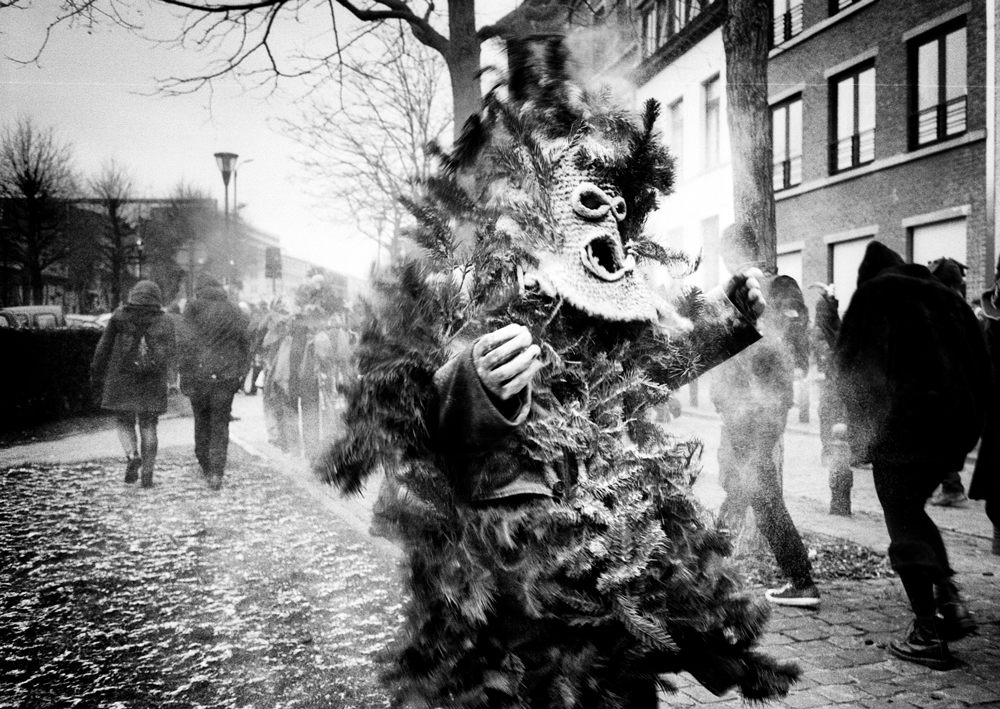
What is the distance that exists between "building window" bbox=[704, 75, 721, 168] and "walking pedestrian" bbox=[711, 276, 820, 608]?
A: 100 cm

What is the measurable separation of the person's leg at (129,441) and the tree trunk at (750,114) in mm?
3304

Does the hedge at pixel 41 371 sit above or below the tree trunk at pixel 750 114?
below

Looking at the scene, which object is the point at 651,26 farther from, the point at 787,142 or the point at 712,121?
the point at 787,142

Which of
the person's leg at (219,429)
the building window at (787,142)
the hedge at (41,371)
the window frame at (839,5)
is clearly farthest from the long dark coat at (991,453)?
the hedge at (41,371)

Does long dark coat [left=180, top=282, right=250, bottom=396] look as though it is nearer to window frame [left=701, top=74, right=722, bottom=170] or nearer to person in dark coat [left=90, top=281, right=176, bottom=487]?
person in dark coat [left=90, top=281, right=176, bottom=487]

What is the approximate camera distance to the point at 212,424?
2.97 meters

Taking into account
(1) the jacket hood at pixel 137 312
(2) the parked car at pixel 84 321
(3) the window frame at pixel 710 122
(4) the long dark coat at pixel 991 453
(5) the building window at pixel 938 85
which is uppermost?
(5) the building window at pixel 938 85

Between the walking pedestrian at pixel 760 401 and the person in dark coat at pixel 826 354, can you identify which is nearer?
the walking pedestrian at pixel 760 401

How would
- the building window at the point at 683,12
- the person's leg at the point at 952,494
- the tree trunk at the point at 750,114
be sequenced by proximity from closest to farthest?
the building window at the point at 683,12, the tree trunk at the point at 750,114, the person's leg at the point at 952,494

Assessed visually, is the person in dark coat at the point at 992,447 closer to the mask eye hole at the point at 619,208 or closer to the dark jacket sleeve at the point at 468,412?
the mask eye hole at the point at 619,208

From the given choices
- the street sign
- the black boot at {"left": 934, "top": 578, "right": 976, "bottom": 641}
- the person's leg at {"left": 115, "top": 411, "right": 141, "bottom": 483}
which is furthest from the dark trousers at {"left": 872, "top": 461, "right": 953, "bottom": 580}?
A: the person's leg at {"left": 115, "top": 411, "right": 141, "bottom": 483}

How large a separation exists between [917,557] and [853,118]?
4.41 metres

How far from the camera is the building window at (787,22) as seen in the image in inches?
212

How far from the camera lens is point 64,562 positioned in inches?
92.7
